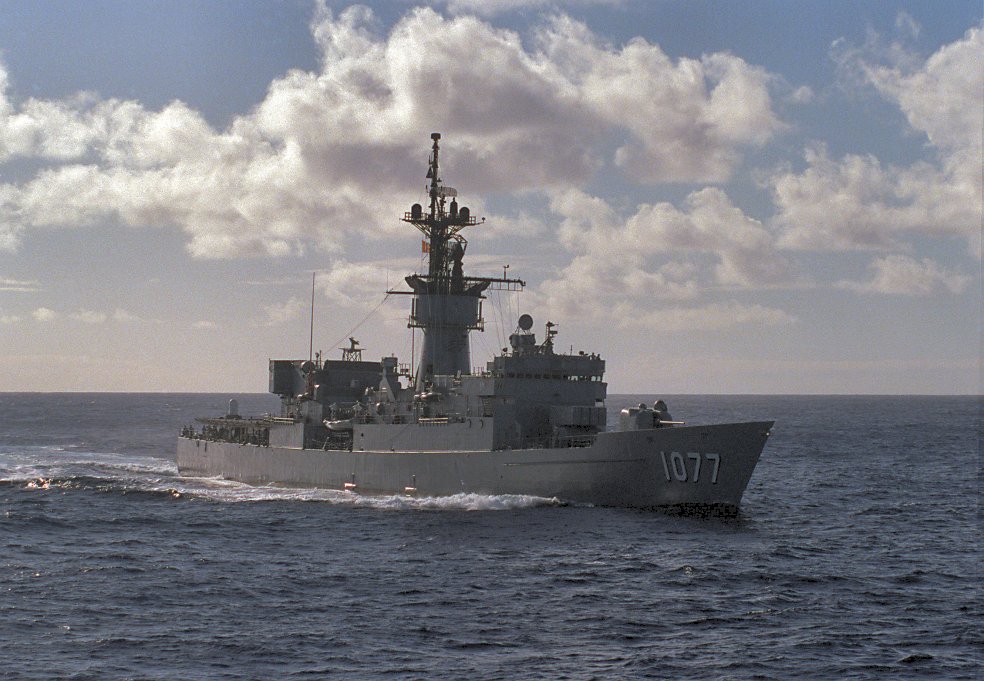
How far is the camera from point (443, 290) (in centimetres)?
5075

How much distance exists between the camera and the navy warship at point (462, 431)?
1430 inches

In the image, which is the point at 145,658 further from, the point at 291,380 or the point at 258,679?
the point at 291,380

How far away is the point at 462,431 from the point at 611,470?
6.76 meters

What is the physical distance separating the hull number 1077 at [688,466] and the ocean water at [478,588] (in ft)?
5.12

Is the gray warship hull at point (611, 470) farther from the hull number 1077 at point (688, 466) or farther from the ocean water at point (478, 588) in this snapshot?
the ocean water at point (478, 588)

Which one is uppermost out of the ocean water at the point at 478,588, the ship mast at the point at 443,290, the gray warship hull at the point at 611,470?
the ship mast at the point at 443,290

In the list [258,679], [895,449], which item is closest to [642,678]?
[258,679]

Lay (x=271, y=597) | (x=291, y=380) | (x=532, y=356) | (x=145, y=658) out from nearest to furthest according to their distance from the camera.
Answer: (x=145, y=658), (x=271, y=597), (x=532, y=356), (x=291, y=380)

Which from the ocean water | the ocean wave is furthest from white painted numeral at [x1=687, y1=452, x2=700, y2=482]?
the ocean wave

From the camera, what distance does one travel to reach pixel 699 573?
1120 inches

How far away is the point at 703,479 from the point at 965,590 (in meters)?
10.3

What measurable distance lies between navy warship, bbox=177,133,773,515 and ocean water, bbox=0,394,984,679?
112 centimetres

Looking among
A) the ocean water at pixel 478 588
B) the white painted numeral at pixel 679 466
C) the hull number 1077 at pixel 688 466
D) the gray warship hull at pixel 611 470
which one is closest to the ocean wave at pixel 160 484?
the ocean water at pixel 478 588

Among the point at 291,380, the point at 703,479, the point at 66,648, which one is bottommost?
the point at 66,648
